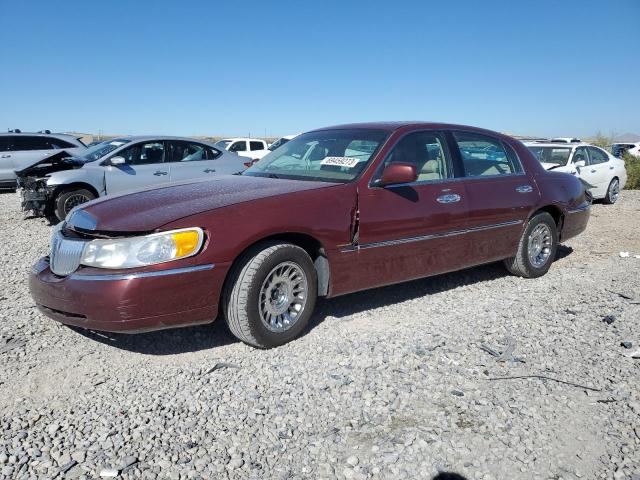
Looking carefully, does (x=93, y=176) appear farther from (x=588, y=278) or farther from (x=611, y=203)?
(x=611, y=203)

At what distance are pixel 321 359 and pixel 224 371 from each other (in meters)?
0.65

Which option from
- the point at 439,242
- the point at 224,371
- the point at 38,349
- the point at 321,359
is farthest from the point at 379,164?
the point at 38,349

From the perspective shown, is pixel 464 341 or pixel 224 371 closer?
pixel 224 371

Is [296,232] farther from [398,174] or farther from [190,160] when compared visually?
[190,160]

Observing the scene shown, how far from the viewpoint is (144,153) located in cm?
959

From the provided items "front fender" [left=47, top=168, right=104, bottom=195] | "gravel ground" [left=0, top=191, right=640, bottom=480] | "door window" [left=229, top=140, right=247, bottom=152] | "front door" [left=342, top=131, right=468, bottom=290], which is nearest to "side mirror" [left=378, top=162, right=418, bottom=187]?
"front door" [left=342, top=131, right=468, bottom=290]

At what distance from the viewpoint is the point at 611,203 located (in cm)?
1298

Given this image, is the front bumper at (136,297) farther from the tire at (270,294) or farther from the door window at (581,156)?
the door window at (581,156)

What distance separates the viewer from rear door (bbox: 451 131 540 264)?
505cm

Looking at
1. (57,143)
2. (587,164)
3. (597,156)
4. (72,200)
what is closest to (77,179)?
(72,200)

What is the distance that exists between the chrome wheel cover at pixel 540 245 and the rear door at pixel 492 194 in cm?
30

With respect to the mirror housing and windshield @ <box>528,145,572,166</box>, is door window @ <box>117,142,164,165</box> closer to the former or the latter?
the mirror housing

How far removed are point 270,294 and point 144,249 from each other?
922 millimetres

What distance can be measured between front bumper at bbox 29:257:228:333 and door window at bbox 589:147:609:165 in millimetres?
11839
